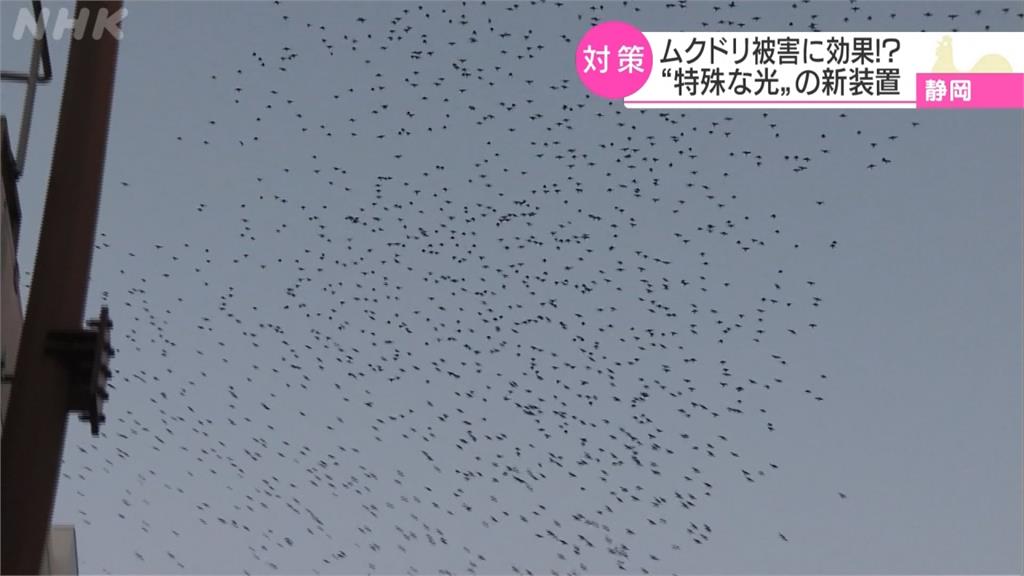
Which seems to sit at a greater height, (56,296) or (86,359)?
(56,296)

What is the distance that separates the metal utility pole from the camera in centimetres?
1341

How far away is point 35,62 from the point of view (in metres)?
16.2

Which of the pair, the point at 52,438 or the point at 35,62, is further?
the point at 35,62

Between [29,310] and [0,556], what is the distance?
231 cm

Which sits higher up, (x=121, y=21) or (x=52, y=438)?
(x=121, y=21)

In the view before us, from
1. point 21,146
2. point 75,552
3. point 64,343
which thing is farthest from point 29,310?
point 75,552

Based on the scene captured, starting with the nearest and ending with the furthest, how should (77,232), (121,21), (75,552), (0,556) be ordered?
(0,556)
(77,232)
(121,21)
(75,552)

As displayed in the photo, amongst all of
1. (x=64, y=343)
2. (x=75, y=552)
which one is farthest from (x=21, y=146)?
(x=75, y=552)

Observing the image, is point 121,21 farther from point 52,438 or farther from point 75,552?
point 75,552

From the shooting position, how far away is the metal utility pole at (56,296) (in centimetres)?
1341

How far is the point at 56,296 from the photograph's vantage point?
14.1 m

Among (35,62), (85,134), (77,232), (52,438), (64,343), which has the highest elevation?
(35,62)

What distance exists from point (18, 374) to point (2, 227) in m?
2.44

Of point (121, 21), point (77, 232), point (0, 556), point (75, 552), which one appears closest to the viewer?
point (0, 556)
